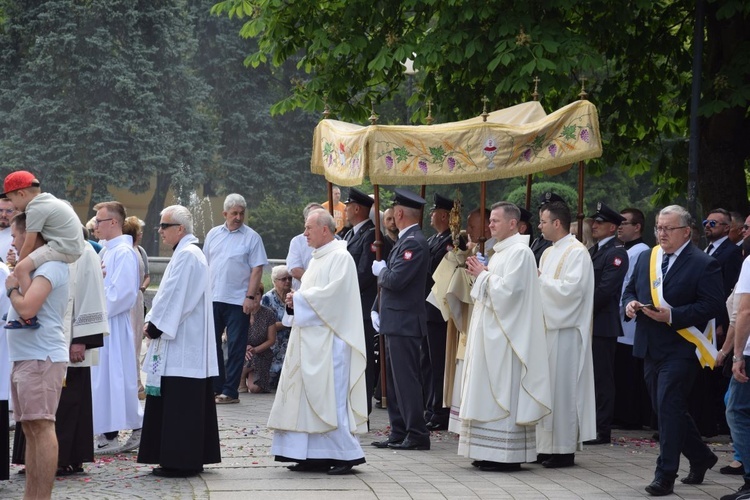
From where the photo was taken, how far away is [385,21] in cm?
1550

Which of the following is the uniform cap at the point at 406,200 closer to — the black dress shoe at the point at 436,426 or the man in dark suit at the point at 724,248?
the black dress shoe at the point at 436,426

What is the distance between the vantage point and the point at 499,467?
960 centimetres

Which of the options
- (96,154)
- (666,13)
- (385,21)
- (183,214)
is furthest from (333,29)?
(96,154)

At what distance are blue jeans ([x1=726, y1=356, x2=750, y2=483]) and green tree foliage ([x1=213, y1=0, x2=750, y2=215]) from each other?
5.67 m

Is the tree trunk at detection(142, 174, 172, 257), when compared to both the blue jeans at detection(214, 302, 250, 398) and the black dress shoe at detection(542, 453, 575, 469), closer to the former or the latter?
the blue jeans at detection(214, 302, 250, 398)

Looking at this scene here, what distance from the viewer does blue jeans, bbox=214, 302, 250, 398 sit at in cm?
1338

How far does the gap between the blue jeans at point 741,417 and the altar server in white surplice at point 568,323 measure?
1.63 m

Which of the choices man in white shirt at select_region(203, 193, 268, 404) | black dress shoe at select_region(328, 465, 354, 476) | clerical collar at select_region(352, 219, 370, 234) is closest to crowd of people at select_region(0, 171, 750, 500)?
black dress shoe at select_region(328, 465, 354, 476)

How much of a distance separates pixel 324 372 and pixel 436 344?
316cm

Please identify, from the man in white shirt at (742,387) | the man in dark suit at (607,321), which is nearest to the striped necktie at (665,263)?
the man in white shirt at (742,387)

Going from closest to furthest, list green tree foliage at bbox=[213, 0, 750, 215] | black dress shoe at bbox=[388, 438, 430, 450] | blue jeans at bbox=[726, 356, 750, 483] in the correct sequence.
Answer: blue jeans at bbox=[726, 356, 750, 483] → black dress shoe at bbox=[388, 438, 430, 450] → green tree foliage at bbox=[213, 0, 750, 215]

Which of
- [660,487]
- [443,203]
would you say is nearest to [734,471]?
[660,487]

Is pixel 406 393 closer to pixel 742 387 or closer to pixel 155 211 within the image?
pixel 742 387

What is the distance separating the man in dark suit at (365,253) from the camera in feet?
39.2
